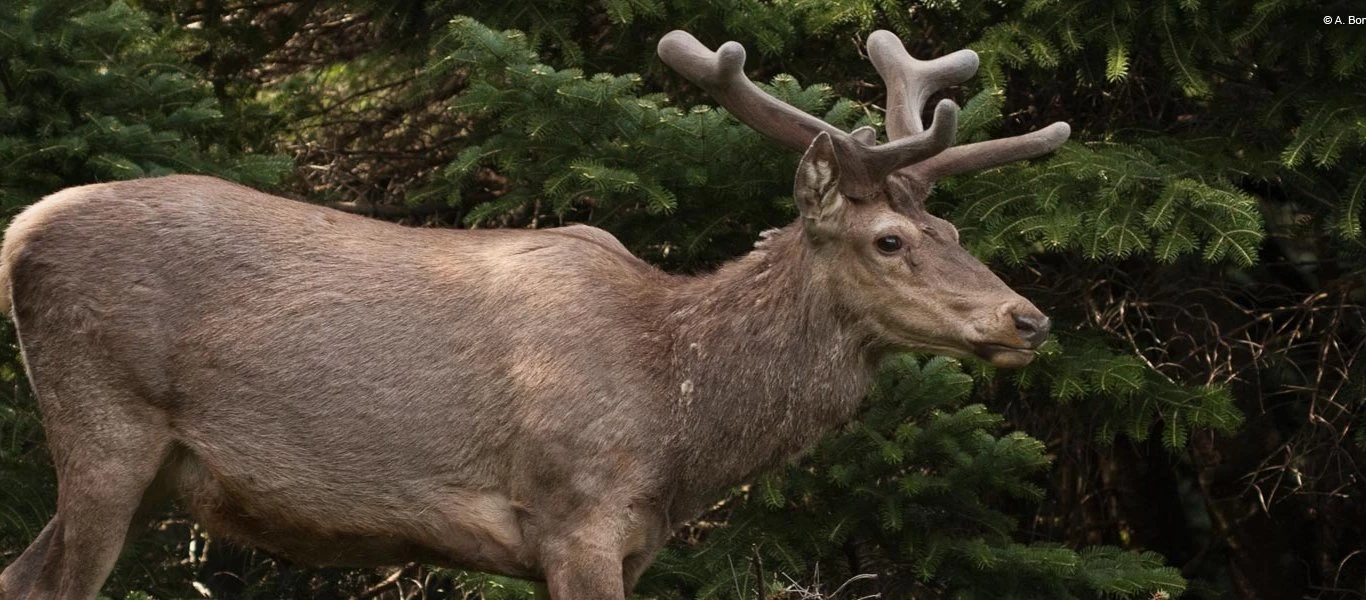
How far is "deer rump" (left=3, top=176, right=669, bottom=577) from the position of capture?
5754 mm

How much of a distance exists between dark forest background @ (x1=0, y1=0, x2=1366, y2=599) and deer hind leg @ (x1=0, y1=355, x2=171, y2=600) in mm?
1292

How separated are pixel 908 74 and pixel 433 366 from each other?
2147mm

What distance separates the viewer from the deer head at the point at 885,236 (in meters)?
5.86

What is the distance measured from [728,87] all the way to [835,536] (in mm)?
2194

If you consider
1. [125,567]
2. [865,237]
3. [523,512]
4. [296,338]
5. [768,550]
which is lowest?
[125,567]

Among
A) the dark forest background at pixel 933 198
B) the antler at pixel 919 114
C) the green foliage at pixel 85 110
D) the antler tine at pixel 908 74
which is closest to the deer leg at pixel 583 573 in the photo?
the dark forest background at pixel 933 198

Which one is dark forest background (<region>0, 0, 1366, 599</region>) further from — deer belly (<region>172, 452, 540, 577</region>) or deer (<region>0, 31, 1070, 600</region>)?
→ deer belly (<region>172, 452, 540, 577</region>)

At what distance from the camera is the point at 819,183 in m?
5.97

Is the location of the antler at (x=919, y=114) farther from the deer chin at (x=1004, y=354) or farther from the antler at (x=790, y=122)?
the deer chin at (x=1004, y=354)

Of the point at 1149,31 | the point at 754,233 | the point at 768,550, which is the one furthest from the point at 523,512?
the point at 1149,31

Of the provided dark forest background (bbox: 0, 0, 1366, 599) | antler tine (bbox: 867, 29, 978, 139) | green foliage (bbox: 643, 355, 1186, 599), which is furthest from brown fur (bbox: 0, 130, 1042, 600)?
green foliage (bbox: 643, 355, 1186, 599)

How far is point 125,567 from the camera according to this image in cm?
815

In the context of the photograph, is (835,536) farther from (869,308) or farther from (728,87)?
(728,87)

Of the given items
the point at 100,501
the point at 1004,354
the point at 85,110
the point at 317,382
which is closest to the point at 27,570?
the point at 100,501
